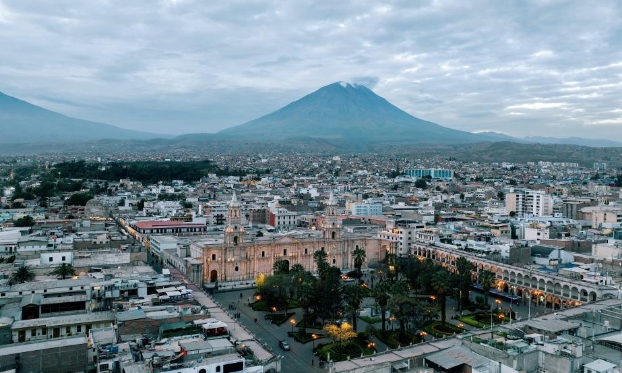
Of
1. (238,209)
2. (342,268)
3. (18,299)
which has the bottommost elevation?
(342,268)

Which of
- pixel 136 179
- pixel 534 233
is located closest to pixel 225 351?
pixel 534 233

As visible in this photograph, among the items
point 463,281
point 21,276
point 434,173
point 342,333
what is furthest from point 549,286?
point 434,173

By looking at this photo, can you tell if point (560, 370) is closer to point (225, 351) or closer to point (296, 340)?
point (225, 351)

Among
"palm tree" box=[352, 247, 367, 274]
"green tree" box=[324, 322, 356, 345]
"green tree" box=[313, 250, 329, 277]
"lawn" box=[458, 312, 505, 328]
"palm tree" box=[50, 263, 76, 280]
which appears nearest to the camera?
"green tree" box=[324, 322, 356, 345]

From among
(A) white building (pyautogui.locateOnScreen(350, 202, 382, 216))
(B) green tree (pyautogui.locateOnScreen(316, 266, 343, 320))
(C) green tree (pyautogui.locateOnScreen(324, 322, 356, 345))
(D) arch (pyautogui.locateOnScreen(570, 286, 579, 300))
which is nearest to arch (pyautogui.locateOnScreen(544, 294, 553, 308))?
(D) arch (pyautogui.locateOnScreen(570, 286, 579, 300))

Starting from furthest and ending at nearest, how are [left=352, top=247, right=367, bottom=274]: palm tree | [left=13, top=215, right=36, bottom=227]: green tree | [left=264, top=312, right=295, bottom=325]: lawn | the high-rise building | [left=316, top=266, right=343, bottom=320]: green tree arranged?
1. the high-rise building
2. [left=13, top=215, right=36, bottom=227]: green tree
3. [left=352, top=247, right=367, bottom=274]: palm tree
4. [left=264, top=312, right=295, bottom=325]: lawn
5. [left=316, top=266, right=343, bottom=320]: green tree

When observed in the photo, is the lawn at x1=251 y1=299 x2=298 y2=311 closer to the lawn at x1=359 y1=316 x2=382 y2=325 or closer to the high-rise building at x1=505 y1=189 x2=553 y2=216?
the lawn at x1=359 y1=316 x2=382 y2=325

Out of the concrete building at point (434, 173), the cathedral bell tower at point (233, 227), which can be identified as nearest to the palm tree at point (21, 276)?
the cathedral bell tower at point (233, 227)
